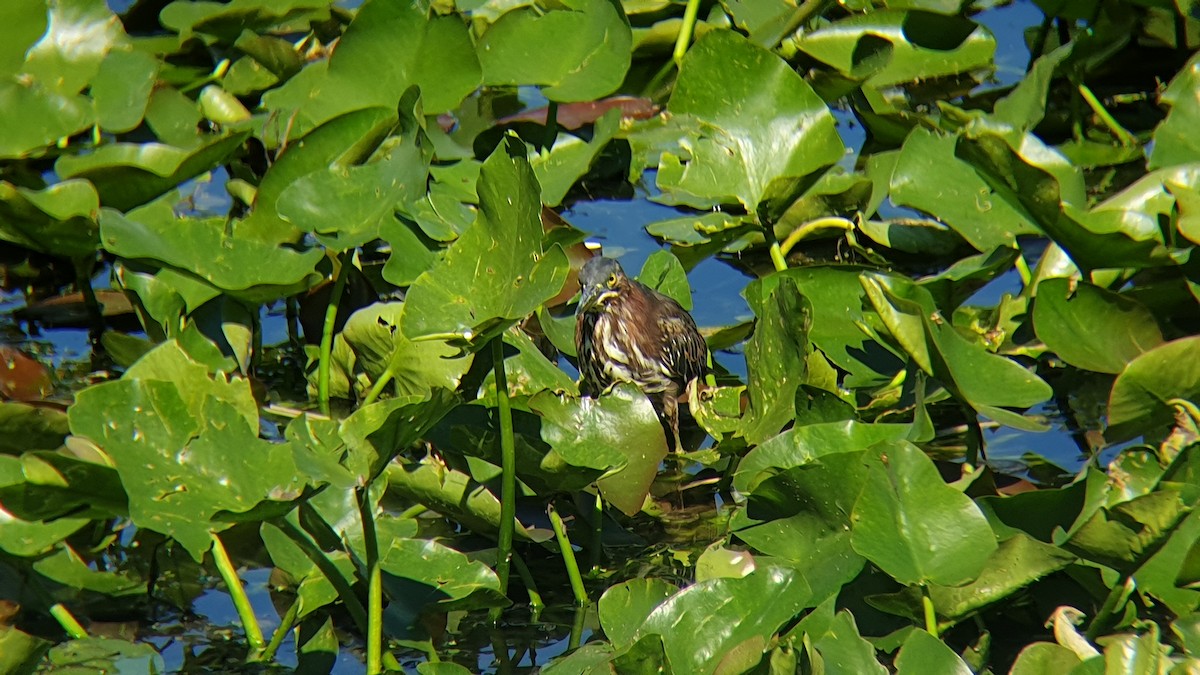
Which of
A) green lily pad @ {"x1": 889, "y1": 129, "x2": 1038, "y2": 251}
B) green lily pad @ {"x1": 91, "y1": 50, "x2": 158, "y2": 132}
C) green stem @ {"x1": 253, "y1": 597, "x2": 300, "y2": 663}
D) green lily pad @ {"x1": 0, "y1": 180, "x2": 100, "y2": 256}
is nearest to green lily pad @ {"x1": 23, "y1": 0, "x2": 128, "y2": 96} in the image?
green lily pad @ {"x1": 91, "y1": 50, "x2": 158, "y2": 132}

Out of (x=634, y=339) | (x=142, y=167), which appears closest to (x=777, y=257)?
(x=634, y=339)

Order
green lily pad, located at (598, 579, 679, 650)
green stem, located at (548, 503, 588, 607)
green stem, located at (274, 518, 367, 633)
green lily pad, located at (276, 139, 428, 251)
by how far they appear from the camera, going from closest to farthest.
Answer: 1. green lily pad, located at (598, 579, 679, 650)
2. green stem, located at (274, 518, 367, 633)
3. green stem, located at (548, 503, 588, 607)
4. green lily pad, located at (276, 139, 428, 251)

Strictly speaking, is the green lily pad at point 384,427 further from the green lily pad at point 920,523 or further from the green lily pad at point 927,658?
the green lily pad at point 927,658

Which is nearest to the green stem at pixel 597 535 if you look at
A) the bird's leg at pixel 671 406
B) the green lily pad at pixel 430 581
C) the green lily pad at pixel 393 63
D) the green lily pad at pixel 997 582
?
the green lily pad at pixel 430 581

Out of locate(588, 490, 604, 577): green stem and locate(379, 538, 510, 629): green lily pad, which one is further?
locate(588, 490, 604, 577): green stem

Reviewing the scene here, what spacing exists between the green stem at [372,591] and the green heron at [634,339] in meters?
1.43

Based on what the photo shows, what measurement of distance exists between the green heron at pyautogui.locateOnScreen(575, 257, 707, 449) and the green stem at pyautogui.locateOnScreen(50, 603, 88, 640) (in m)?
1.49

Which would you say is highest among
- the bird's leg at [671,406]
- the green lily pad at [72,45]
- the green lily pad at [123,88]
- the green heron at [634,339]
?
the green lily pad at [72,45]

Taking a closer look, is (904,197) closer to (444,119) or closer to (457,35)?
(457,35)

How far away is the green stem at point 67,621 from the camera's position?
275 centimetres

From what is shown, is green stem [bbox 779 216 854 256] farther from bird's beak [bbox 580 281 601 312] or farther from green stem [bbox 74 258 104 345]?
green stem [bbox 74 258 104 345]

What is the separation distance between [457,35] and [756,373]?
129cm

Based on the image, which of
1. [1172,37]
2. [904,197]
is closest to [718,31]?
[904,197]

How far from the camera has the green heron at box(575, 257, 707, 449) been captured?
3.94 metres
